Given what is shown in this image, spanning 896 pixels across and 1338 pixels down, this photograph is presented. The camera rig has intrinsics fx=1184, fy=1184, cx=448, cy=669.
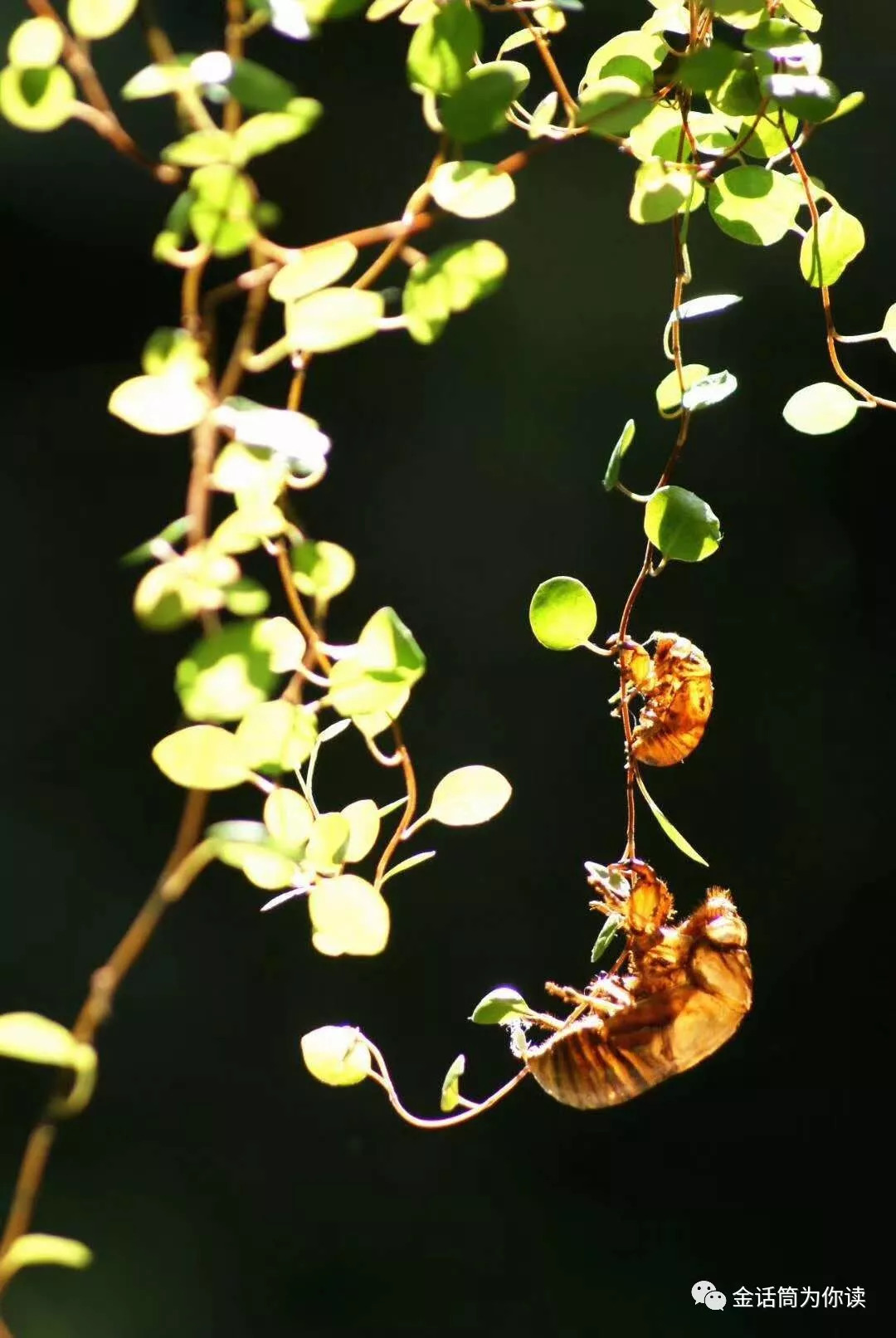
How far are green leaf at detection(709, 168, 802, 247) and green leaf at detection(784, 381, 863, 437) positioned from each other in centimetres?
8

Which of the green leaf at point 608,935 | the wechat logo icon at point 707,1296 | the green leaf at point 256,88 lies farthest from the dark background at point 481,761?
the green leaf at point 256,88

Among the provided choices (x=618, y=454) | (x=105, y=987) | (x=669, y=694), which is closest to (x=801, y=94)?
(x=618, y=454)

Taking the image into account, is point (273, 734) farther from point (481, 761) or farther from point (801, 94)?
point (481, 761)

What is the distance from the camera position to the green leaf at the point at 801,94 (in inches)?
16.3

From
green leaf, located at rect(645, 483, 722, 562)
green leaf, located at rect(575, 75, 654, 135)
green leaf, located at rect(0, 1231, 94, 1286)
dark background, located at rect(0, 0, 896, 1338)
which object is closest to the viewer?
green leaf, located at rect(0, 1231, 94, 1286)

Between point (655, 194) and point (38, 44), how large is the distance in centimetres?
22

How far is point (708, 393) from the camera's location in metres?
0.51

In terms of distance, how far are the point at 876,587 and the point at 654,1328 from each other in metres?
0.75

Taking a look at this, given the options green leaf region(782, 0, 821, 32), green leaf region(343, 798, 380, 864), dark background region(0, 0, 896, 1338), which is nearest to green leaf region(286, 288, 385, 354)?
green leaf region(343, 798, 380, 864)

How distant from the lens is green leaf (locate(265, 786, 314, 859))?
0.45 metres

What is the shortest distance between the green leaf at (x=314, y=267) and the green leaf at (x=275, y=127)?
36 millimetres

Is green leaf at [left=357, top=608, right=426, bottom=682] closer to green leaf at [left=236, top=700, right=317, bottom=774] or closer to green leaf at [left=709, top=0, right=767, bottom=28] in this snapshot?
green leaf at [left=236, top=700, right=317, bottom=774]

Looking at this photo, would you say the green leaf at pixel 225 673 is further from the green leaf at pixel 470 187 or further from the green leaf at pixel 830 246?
the green leaf at pixel 830 246

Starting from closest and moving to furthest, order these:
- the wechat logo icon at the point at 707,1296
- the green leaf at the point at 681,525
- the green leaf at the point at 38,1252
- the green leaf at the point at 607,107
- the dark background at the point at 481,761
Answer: the green leaf at the point at 38,1252, the green leaf at the point at 607,107, the green leaf at the point at 681,525, the dark background at the point at 481,761, the wechat logo icon at the point at 707,1296
